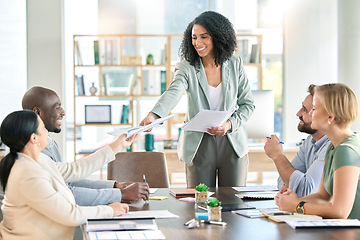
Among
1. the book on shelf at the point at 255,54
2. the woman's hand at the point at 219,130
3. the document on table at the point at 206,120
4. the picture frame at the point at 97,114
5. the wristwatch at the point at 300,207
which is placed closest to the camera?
the wristwatch at the point at 300,207

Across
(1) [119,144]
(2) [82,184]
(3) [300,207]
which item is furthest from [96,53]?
(3) [300,207]

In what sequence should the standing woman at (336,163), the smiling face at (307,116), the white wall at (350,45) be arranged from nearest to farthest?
the standing woman at (336,163) → the smiling face at (307,116) → the white wall at (350,45)

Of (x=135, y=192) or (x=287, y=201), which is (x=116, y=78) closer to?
(x=135, y=192)

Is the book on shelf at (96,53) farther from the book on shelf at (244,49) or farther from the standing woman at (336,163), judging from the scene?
the standing woman at (336,163)

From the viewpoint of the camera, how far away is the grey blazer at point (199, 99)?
2.92 m

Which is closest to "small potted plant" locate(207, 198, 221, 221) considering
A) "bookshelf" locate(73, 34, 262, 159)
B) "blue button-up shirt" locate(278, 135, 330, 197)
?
"blue button-up shirt" locate(278, 135, 330, 197)

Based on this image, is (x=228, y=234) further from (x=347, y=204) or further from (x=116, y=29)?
(x=116, y=29)

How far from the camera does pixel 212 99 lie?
9.82 feet

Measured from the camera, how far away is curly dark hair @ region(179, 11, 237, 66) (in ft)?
9.73

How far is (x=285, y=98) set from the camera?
7.29 metres

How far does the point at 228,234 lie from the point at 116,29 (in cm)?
611

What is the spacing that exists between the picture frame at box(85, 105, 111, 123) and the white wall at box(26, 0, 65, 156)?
54cm

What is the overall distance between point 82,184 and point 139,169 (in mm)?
689

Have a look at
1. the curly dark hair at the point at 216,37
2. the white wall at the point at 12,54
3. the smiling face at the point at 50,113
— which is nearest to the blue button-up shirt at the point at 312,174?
the curly dark hair at the point at 216,37
